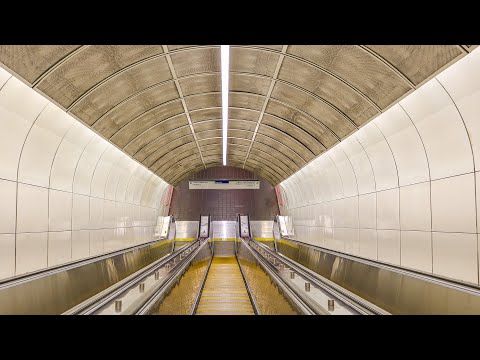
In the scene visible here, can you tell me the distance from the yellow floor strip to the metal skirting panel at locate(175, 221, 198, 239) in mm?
13935

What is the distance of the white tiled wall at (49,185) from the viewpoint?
7.58 meters

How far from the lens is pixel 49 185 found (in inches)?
380

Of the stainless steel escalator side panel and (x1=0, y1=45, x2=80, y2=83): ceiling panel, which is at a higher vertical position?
A: (x1=0, y1=45, x2=80, y2=83): ceiling panel

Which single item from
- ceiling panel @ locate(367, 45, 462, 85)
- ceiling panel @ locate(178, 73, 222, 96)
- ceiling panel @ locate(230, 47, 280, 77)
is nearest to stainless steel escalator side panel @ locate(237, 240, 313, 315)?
ceiling panel @ locate(367, 45, 462, 85)

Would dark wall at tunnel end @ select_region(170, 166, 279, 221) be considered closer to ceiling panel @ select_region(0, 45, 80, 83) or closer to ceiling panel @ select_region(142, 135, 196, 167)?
ceiling panel @ select_region(142, 135, 196, 167)

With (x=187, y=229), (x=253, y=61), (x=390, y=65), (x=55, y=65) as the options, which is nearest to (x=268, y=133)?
(x=253, y=61)

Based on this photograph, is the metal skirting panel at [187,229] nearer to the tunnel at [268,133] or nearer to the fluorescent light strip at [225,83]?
the fluorescent light strip at [225,83]

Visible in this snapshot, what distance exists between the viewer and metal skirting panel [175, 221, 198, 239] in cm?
2973

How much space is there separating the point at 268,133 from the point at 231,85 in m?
5.54

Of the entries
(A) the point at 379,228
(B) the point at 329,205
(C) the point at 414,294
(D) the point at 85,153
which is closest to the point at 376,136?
(A) the point at 379,228

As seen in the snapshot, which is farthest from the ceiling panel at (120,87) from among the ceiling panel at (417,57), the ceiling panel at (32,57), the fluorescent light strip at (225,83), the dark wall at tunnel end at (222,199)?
the dark wall at tunnel end at (222,199)

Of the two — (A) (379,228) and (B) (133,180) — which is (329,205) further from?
(B) (133,180)

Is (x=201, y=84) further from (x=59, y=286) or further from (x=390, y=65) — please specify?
(x=59, y=286)
